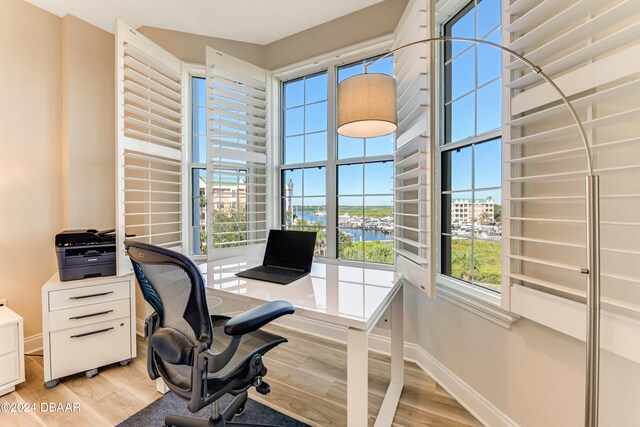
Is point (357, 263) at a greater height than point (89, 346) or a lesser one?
greater

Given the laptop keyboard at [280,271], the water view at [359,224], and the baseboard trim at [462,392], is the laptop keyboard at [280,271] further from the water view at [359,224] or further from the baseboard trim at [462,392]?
the baseboard trim at [462,392]

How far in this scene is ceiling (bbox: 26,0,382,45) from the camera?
7.33ft

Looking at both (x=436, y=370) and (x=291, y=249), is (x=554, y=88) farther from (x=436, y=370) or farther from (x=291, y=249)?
(x=436, y=370)

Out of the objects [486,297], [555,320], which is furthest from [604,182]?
[486,297]

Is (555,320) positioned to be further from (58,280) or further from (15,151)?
(15,151)

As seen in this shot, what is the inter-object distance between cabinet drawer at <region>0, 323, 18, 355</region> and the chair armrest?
1.83m

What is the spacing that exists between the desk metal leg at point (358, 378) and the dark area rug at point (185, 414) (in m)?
0.59

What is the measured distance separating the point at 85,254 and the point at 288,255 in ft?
4.80

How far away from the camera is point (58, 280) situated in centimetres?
195

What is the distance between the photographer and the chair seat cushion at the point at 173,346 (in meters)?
1.05

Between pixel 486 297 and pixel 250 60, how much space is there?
9.64ft

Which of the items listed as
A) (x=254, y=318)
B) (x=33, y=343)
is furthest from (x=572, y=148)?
(x=33, y=343)

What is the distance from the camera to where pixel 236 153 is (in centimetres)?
249

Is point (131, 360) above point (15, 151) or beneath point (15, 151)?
beneath
